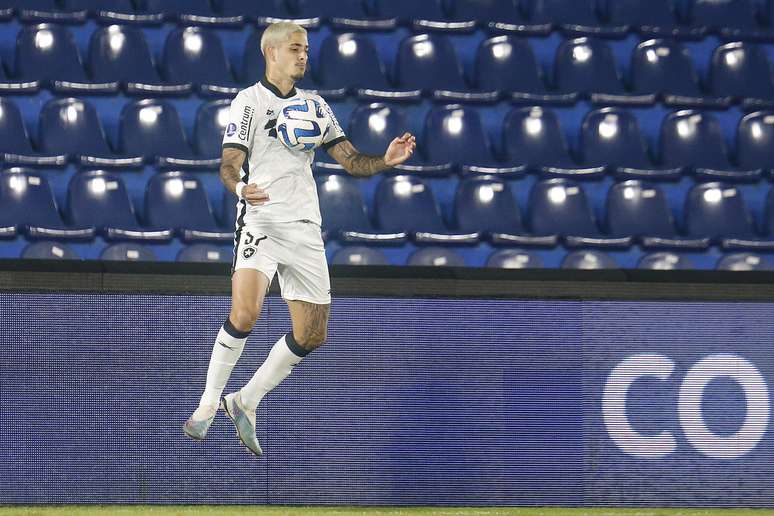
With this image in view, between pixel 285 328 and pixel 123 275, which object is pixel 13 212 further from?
pixel 285 328

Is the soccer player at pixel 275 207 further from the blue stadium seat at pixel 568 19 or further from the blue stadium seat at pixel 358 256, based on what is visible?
the blue stadium seat at pixel 568 19

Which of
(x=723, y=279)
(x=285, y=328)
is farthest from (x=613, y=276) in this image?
(x=285, y=328)

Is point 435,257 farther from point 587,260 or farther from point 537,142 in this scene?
point 537,142

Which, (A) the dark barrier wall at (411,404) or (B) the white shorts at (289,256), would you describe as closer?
(B) the white shorts at (289,256)

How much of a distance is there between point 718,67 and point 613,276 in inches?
124

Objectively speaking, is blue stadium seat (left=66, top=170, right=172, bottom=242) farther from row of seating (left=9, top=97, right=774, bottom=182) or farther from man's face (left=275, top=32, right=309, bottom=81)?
man's face (left=275, top=32, right=309, bottom=81)

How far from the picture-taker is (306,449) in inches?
202

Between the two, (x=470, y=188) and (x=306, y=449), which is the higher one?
(x=470, y=188)

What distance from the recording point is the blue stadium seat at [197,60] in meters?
7.43

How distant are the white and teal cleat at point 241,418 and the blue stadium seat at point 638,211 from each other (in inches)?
119

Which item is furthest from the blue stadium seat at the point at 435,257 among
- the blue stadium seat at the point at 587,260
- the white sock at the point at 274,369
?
the white sock at the point at 274,369

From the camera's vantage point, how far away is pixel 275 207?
14.9 ft

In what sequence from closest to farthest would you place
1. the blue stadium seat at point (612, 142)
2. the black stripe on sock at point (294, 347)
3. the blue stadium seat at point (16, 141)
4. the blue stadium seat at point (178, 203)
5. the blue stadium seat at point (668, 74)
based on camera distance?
the black stripe on sock at point (294, 347)
the blue stadium seat at point (178, 203)
the blue stadium seat at point (16, 141)
the blue stadium seat at point (612, 142)
the blue stadium seat at point (668, 74)

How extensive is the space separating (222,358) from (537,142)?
3.28 metres
